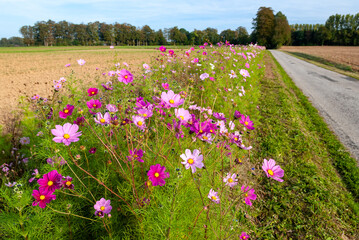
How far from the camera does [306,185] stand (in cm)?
270

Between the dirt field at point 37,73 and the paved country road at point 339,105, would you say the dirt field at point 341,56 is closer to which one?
the paved country road at point 339,105

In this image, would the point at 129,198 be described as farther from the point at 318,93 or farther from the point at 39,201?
the point at 318,93

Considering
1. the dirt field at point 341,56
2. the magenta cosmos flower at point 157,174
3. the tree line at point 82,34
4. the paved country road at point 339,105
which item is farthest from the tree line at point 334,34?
the magenta cosmos flower at point 157,174

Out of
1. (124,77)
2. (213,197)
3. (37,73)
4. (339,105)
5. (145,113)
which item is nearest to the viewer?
(213,197)

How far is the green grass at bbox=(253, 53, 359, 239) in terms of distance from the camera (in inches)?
84.5

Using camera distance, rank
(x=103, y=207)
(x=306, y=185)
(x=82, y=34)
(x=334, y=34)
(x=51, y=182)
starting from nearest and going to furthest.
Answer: (x=51, y=182)
(x=103, y=207)
(x=306, y=185)
(x=334, y=34)
(x=82, y=34)

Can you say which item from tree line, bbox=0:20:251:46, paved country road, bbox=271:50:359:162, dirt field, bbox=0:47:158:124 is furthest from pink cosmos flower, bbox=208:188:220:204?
tree line, bbox=0:20:251:46

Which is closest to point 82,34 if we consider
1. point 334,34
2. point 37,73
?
point 37,73

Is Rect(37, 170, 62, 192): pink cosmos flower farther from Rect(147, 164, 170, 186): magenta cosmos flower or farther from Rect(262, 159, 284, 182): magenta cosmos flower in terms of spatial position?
Rect(262, 159, 284, 182): magenta cosmos flower

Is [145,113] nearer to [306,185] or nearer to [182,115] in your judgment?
[182,115]

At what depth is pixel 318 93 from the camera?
288 inches

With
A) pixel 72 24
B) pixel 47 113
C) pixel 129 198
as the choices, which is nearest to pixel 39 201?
pixel 129 198

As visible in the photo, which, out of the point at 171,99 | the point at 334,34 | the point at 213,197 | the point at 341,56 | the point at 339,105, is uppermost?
the point at 334,34

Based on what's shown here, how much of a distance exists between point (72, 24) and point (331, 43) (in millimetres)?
103995
